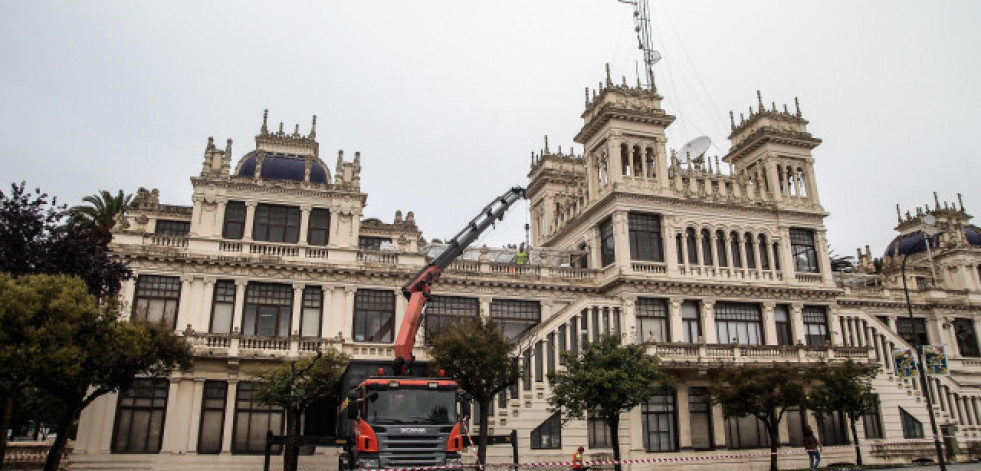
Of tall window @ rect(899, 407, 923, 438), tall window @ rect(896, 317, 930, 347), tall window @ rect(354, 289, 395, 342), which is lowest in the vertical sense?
tall window @ rect(899, 407, 923, 438)

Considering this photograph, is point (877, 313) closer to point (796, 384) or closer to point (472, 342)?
point (796, 384)

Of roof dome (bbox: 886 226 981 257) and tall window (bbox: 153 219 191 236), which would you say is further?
roof dome (bbox: 886 226 981 257)

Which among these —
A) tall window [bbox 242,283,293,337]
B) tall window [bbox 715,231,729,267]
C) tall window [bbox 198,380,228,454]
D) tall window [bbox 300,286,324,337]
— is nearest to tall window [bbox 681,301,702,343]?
Answer: tall window [bbox 715,231,729,267]

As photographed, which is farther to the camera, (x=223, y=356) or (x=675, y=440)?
(x=675, y=440)

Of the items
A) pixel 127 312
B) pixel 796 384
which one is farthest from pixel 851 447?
pixel 127 312

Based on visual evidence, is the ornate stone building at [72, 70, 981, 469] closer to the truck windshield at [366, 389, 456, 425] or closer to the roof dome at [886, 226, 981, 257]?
the roof dome at [886, 226, 981, 257]

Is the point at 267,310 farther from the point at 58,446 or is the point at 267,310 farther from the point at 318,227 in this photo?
the point at 58,446

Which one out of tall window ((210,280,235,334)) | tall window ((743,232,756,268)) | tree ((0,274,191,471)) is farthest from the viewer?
tall window ((743,232,756,268))

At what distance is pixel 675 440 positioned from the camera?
123ft

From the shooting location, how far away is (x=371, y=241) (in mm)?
40781

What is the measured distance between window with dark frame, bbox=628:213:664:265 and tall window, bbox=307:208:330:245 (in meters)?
16.3

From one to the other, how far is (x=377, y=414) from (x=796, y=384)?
2220cm

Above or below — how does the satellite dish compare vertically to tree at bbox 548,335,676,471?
above

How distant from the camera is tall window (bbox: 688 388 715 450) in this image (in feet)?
125
